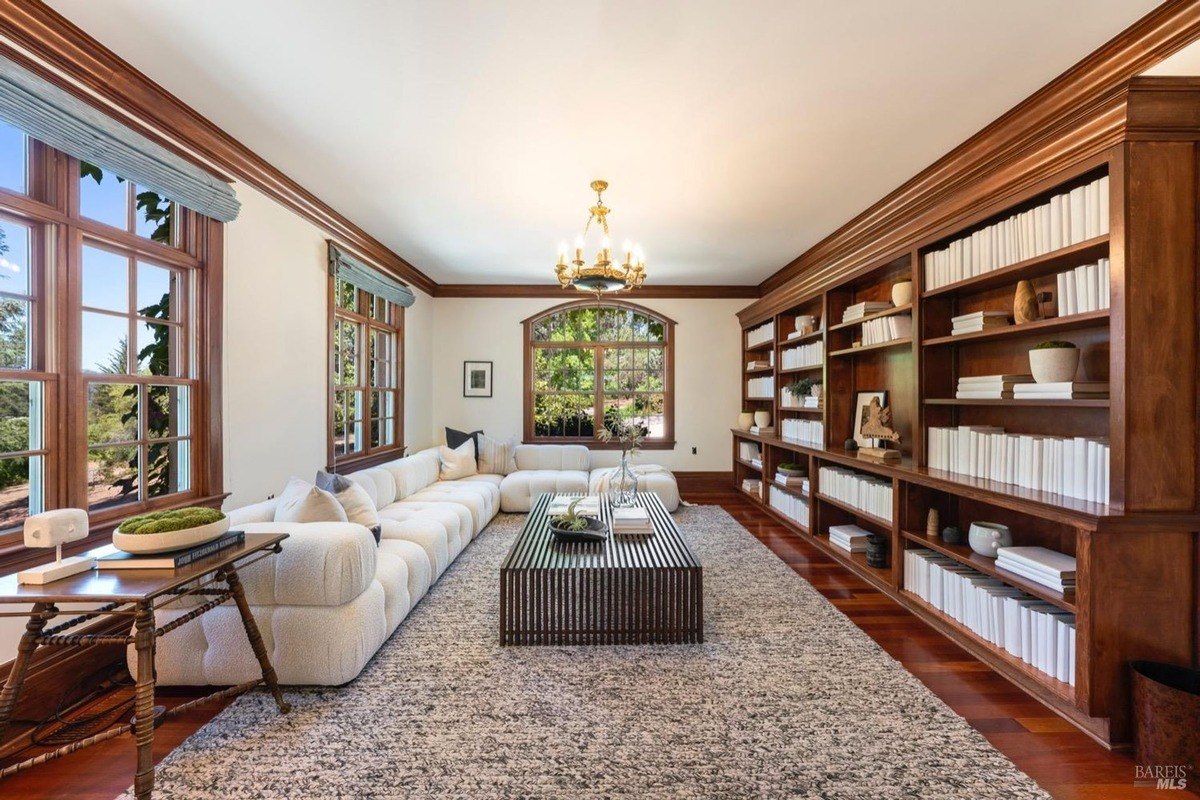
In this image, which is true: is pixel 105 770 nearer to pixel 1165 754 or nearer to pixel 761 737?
pixel 761 737

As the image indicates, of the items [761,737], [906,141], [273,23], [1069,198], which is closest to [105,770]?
[761,737]

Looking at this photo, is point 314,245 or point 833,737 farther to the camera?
point 314,245

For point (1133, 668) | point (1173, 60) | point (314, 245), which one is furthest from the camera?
point (314, 245)

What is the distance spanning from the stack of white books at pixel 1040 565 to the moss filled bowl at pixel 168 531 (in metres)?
3.38

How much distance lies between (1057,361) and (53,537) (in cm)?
391

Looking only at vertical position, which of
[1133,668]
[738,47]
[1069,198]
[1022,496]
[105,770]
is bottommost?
[105,770]

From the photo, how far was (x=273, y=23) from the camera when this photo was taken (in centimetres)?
198

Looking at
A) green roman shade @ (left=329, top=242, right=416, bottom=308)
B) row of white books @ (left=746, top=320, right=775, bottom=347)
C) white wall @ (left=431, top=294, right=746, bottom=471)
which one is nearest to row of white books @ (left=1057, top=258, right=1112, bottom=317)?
row of white books @ (left=746, top=320, right=775, bottom=347)

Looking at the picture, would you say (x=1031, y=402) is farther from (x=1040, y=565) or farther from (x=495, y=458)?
(x=495, y=458)

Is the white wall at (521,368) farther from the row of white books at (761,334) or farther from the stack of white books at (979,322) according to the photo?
the stack of white books at (979,322)

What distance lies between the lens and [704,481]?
6.83m

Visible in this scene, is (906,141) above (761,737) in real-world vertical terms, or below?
above

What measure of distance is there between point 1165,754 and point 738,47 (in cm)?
301

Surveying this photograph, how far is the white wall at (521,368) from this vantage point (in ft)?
22.5
